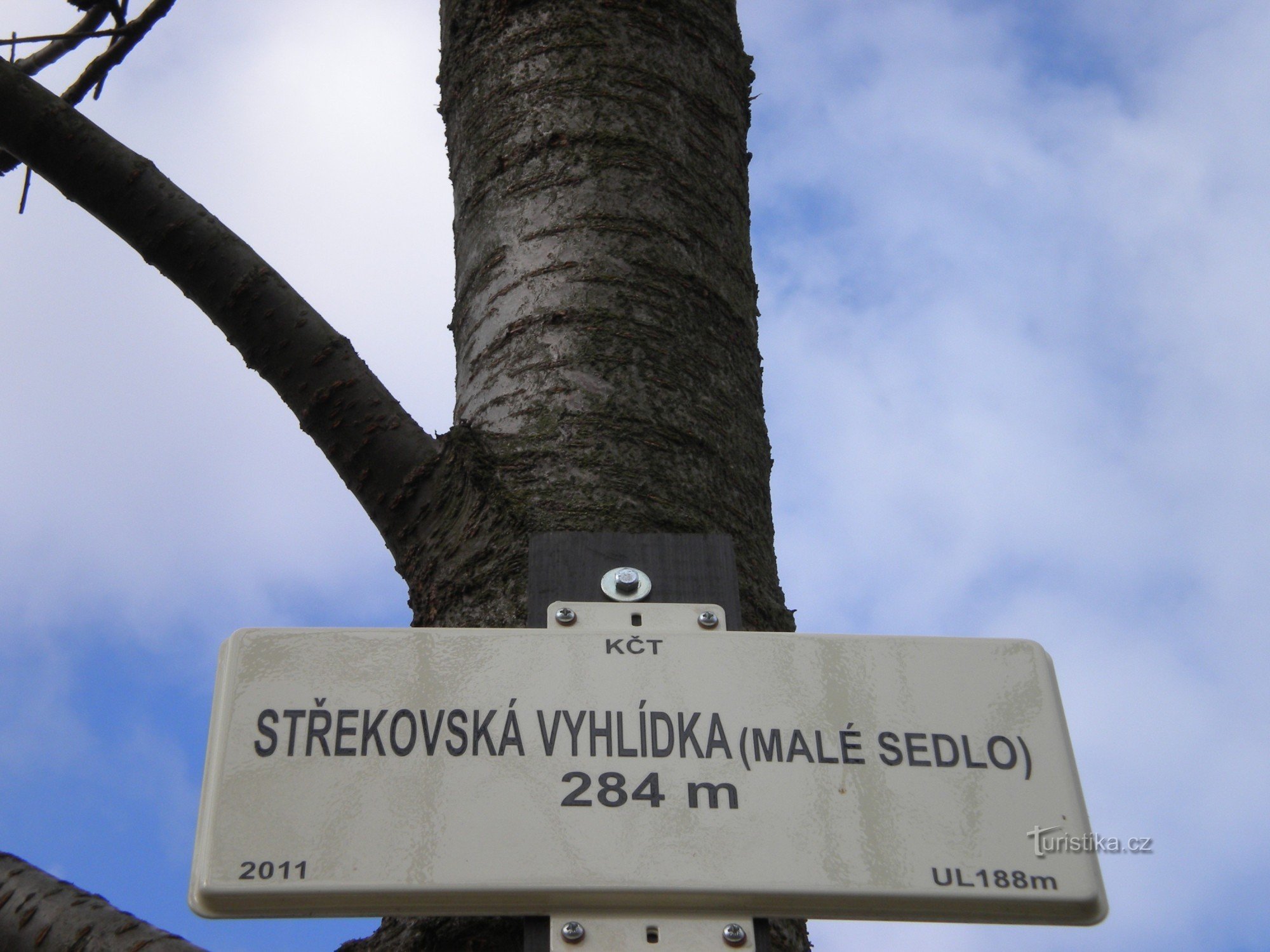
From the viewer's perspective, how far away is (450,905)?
0.89m

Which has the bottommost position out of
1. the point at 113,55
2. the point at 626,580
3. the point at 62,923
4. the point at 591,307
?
the point at 62,923

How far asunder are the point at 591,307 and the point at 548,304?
0.05m

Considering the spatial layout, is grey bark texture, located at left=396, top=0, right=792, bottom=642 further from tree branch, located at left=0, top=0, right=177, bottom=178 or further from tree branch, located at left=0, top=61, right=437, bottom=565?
tree branch, located at left=0, top=0, right=177, bottom=178

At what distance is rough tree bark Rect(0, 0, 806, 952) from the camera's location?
1237 millimetres

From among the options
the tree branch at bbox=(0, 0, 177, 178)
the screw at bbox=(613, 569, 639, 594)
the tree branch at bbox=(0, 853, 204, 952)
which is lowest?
the tree branch at bbox=(0, 853, 204, 952)

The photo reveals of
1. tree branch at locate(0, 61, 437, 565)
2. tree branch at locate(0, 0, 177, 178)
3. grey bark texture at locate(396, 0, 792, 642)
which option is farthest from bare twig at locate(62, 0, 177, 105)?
grey bark texture at locate(396, 0, 792, 642)

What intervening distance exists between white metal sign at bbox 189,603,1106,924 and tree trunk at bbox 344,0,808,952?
12 cm

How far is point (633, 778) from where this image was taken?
0.92 m

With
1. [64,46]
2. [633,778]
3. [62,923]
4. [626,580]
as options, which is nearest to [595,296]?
[626,580]

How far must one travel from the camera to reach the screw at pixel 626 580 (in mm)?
1063

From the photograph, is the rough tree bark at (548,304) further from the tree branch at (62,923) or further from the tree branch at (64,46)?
the tree branch at (64,46)

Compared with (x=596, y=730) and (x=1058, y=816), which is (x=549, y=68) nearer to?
(x=596, y=730)

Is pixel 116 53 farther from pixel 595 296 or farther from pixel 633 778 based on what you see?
pixel 633 778

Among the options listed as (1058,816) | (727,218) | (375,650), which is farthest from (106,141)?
(1058,816)
